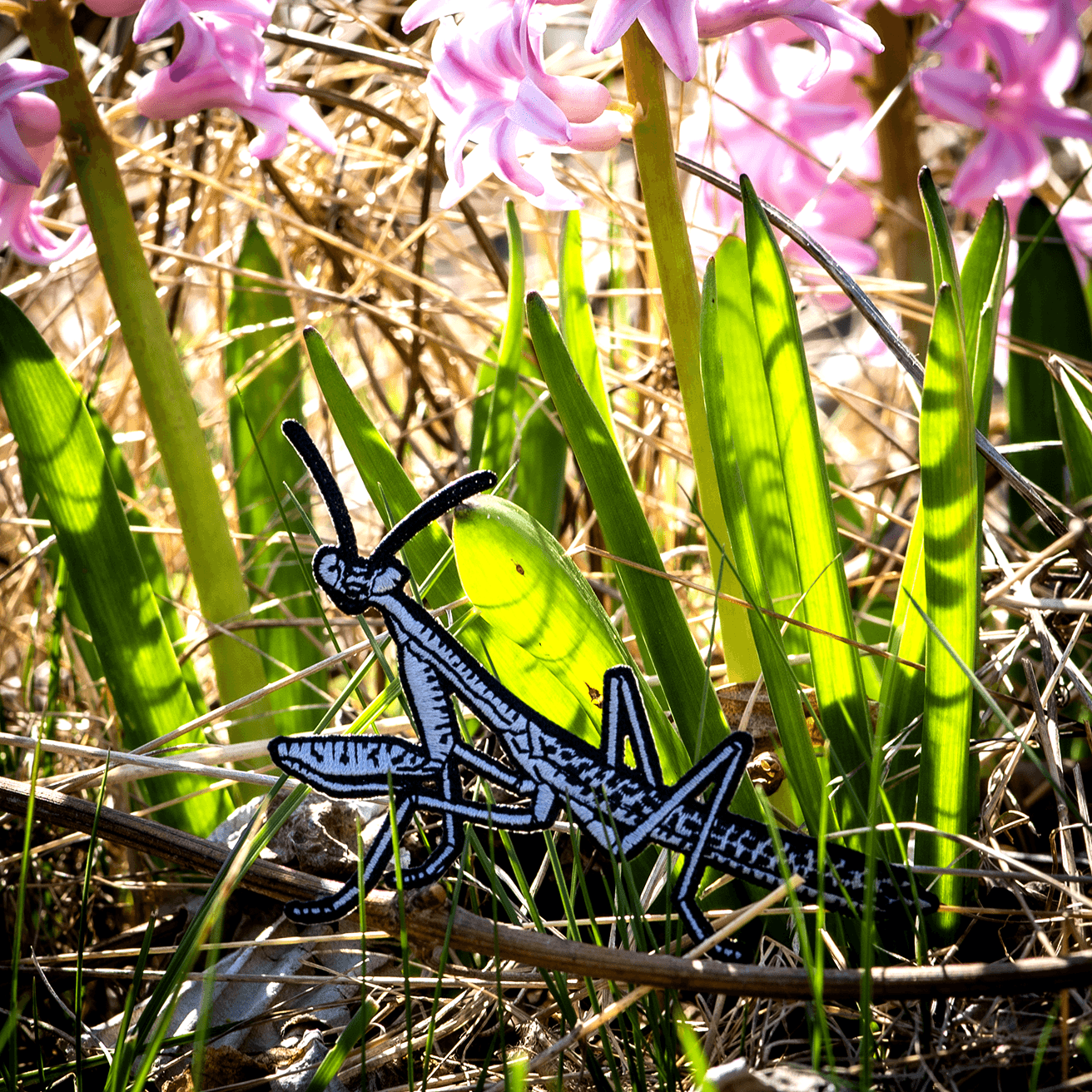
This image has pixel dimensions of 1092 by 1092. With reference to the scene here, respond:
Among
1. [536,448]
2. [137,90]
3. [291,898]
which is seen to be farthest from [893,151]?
[291,898]

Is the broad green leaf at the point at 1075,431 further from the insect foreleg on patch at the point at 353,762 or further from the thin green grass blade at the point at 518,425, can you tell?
the insect foreleg on patch at the point at 353,762

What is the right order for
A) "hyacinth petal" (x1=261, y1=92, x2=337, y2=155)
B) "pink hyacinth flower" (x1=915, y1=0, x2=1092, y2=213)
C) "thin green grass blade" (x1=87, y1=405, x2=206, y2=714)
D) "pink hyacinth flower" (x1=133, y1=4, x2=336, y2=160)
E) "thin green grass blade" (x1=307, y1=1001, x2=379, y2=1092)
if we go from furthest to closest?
"pink hyacinth flower" (x1=915, y1=0, x2=1092, y2=213), "thin green grass blade" (x1=87, y1=405, x2=206, y2=714), "hyacinth petal" (x1=261, y1=92, x2=337, y2=155), "pink hyacinth flower" (x1=133, y1=4, x2=336, y2=160), "thin green grass blade" (x1=307, y1=1001, x2=379, y2=1092)

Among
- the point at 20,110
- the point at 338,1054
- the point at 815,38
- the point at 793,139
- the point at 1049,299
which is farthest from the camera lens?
the point at 793,139

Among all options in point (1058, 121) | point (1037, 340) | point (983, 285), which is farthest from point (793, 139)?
point (983, 285)

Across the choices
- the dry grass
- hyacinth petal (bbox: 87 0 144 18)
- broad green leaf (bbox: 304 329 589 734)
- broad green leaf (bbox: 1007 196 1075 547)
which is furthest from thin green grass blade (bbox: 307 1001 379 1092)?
broad green leaf (bbox: 1007 196 1075 547)

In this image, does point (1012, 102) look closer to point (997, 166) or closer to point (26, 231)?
point (997, 166)

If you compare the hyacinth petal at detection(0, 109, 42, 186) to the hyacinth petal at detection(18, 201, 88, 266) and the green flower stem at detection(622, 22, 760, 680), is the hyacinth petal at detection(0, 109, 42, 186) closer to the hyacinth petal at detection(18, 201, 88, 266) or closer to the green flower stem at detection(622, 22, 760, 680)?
the hyacinth petal at detection(18, 201, 88, 266)
